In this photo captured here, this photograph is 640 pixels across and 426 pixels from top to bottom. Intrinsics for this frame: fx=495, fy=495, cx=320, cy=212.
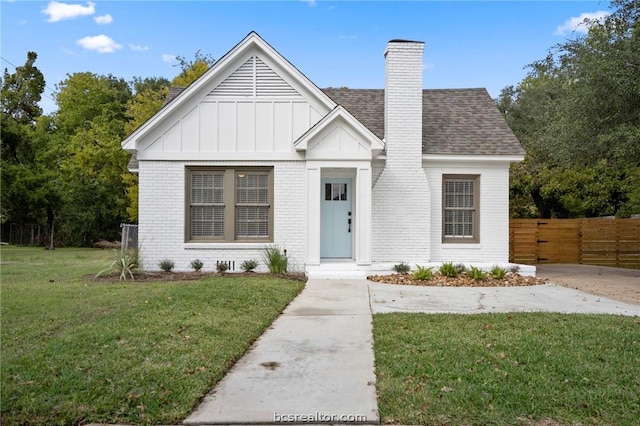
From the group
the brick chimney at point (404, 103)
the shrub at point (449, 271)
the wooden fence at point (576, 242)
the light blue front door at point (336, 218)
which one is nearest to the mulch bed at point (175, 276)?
the light blue front door at point (336, 218)

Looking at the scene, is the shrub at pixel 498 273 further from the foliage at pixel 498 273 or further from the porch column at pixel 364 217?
the porch column at pixel 364 217

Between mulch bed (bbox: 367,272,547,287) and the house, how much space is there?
76 cm

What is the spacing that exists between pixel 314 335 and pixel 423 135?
9.61 meters

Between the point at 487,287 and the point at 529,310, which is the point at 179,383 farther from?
the point at 487,287

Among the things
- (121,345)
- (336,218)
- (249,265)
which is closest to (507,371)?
(121,345)

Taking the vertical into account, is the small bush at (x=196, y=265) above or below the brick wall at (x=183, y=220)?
below

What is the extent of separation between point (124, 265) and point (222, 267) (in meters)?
2.44

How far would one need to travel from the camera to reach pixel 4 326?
6824 mm

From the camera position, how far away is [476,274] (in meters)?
12.4

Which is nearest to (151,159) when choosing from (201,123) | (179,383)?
(201,123)

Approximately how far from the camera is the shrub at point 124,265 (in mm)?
12305

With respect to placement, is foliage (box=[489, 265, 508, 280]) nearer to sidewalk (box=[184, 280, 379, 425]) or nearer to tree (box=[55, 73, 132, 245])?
sidewalk (box=[184, 280, 379, 425])

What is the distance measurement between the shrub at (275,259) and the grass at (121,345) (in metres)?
2.30

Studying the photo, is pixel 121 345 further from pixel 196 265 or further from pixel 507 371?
pixel 196 265
